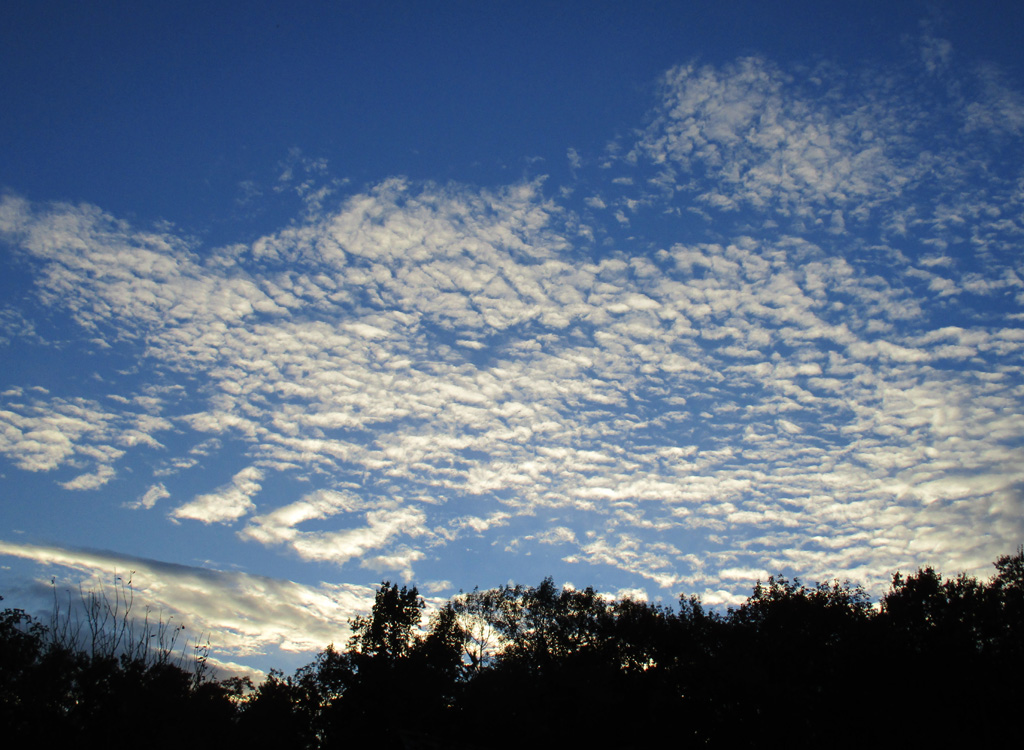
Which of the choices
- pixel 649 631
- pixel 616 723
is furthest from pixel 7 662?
pixel 649 631

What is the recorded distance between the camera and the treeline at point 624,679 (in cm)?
3144

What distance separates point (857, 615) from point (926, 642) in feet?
12.8

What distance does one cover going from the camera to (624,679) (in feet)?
136

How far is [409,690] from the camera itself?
47.1 metres

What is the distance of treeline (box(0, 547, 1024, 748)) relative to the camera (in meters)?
31.4

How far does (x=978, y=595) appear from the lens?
3381 cm

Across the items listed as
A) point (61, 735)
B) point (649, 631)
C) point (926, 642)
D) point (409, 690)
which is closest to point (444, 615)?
point (409, 690)

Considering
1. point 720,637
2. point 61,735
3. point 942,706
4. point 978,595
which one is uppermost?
point 978,595

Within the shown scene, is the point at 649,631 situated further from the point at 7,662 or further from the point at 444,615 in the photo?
the point at 7,662

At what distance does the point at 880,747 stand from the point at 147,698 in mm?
39247

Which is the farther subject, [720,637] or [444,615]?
[444,615]

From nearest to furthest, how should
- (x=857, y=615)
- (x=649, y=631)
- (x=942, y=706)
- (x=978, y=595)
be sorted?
(x=942, y=706)
(x=978, y=595)
(x=857, y=615)
(x=649, y=631)

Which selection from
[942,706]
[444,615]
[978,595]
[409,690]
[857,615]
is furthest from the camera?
[444,615]

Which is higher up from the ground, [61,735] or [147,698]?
[147,698]
